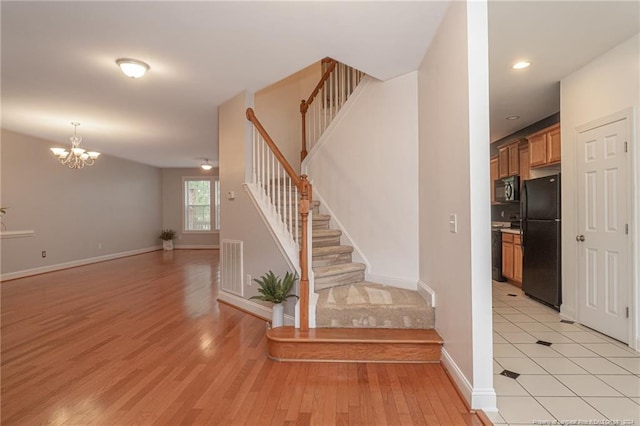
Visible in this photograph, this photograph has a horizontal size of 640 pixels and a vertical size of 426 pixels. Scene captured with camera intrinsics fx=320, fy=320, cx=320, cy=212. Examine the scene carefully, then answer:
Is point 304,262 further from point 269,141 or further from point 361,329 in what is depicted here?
point 269,141

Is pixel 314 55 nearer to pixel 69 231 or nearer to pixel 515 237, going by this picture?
pixel 515 237

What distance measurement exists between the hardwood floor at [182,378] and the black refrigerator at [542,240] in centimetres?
236

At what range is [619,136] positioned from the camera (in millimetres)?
2924

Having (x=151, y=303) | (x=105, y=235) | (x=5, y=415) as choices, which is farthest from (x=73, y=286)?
(x=5, y=415)

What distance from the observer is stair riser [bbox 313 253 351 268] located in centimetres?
370

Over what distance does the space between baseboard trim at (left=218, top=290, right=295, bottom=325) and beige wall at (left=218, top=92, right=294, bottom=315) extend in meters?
0.05

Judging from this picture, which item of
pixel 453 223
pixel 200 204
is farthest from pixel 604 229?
pixel 200 204

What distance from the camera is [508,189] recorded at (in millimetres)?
5469

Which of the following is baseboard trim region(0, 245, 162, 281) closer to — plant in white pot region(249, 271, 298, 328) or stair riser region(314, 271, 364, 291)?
plant in white pot region(249, 271, 298, 328)

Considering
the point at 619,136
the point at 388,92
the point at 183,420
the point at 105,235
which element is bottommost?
the point at 183,420

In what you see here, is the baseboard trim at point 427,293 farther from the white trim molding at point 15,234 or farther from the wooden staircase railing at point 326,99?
the white trim molding at point 15,234

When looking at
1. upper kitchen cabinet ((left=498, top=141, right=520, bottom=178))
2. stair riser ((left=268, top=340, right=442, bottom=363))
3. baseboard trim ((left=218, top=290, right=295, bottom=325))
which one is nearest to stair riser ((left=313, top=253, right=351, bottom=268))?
baseboard trim ((left=218, top=290, right=295, bottom=325))

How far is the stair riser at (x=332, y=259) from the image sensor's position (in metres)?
3.70

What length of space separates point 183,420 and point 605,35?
433 cm
